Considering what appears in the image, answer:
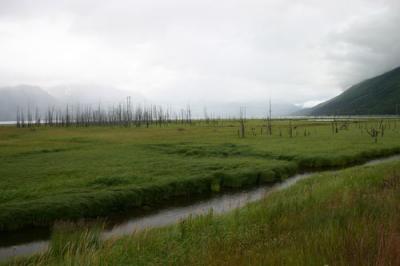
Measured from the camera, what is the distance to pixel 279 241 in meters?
7.27

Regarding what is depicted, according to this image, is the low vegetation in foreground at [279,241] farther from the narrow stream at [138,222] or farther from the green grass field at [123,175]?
the green grass field at [123,175]

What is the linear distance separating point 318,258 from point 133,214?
52.3 feet

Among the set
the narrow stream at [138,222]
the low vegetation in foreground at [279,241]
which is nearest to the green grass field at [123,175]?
the narrow stream at [138,222]

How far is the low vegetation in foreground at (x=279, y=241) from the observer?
19.2 feet

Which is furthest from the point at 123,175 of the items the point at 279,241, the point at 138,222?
the point at 279,241

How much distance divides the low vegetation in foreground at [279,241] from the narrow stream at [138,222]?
7.57 ft

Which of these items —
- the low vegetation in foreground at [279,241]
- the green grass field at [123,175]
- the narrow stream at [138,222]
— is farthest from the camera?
the green grass field at [123,175]

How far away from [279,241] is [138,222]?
1275 centimetres

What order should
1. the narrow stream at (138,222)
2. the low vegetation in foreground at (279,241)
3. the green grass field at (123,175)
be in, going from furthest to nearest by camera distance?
the green grass field at (123,175) < the narrow stream at (138,222) < the low vegetation in foreground at (279,241)

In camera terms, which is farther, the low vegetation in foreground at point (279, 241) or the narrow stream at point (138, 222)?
the narrow stream at point (138, 222)

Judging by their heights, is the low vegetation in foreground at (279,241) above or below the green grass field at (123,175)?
above

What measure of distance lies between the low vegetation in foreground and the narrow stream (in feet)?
7.57

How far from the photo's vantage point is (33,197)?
828 inches

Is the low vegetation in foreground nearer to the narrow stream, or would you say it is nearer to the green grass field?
the narrow stream
